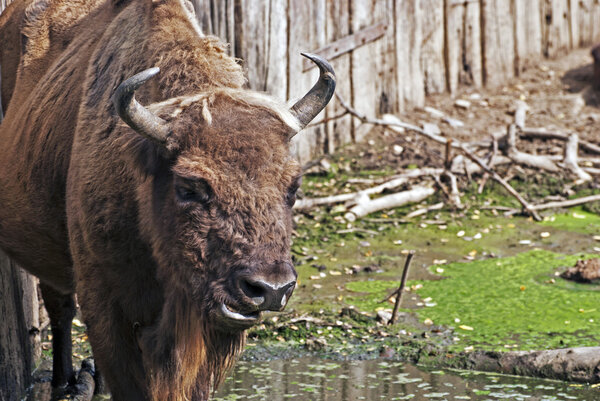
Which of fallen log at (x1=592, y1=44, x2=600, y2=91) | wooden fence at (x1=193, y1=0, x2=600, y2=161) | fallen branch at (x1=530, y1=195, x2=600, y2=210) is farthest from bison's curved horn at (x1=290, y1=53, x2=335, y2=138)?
fallen log at (x1=592, y1=44, x2=600, y2=91)

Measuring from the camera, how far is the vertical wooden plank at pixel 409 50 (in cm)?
1145

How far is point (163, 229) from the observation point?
4164mm

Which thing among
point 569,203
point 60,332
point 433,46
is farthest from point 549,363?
point 433,46

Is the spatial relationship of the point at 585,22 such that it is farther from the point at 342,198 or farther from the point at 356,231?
the point at 356,231

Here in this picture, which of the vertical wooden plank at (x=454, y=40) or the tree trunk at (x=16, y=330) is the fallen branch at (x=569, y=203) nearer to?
the vertical wooden plank at (x=454, y=40)

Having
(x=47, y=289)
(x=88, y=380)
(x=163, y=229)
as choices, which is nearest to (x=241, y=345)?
(x=163, y=229)

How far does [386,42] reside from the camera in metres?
11.2

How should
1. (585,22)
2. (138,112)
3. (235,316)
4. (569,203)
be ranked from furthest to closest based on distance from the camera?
(585,22)
(569,203)
(138,112)
(235,316)

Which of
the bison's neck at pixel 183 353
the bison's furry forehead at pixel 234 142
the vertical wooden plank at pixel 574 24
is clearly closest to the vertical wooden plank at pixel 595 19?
the vertical wooden plank at pixel 574 24

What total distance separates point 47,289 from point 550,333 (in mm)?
3520

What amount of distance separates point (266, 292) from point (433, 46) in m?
8.81

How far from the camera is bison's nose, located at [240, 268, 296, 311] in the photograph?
373cm

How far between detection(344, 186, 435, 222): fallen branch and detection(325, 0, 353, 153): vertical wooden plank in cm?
145

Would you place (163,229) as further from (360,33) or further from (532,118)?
(532,118)
